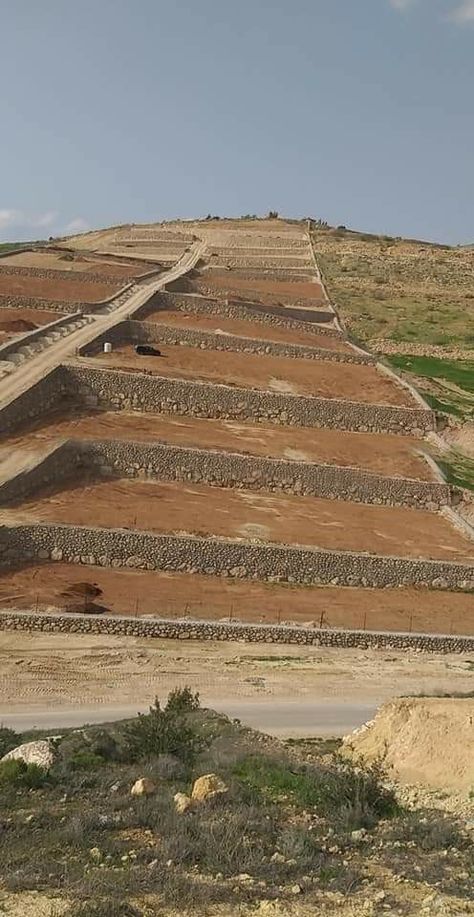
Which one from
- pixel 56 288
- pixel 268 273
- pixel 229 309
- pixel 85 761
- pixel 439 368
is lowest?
pixel 85 761

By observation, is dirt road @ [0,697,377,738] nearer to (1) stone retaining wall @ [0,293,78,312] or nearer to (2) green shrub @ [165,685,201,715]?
(2) green shrub @ [165,685,201,715]

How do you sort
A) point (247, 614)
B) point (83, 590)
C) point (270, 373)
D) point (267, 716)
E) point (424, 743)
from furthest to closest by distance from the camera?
point (270, 373) → point (247, 614) → point (83, 590) → point (267, 716) → point (424, 743)

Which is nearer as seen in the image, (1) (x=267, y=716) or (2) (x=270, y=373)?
(1) (x=267, y=716)

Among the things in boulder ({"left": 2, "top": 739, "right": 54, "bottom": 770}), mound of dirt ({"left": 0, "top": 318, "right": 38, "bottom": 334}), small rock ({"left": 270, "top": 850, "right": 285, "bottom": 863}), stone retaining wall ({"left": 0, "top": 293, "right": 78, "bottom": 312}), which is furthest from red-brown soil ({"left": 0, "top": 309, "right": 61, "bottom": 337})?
small rock ({"left": 270, "top": 850, "right": 285, "bottom": 863})

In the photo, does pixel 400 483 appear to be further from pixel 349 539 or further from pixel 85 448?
pixel 85 448

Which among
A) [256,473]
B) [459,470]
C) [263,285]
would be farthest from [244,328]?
[256,473]

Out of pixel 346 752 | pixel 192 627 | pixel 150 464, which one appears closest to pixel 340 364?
pixel 150 464

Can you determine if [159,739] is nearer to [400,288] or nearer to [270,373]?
[270,373]

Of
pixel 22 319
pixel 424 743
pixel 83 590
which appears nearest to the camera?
pixel 424 743
